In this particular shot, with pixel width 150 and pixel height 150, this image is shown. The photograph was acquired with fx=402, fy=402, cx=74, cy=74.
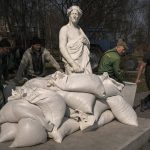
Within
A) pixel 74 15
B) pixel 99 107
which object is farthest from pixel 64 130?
pixel 74 15

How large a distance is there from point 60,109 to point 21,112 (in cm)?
50

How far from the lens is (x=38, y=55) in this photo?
6828 mm

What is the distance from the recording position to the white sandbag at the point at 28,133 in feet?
15.1

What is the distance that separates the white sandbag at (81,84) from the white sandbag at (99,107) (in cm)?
20

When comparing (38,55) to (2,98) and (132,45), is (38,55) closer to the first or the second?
(2,98)

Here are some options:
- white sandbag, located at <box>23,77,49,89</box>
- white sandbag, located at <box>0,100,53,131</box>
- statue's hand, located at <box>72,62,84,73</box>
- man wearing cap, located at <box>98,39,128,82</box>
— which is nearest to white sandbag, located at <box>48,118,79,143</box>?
white sandbag, located at <box>0,100,53,131</box>

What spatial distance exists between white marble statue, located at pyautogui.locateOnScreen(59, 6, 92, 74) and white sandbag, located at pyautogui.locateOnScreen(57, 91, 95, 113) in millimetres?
719

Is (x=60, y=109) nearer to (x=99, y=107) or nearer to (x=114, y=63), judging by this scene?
(x=99, y=107)

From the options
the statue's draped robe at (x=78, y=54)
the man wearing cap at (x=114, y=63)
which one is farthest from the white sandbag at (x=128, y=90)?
the statue's draped robe at (x=78, y=54)

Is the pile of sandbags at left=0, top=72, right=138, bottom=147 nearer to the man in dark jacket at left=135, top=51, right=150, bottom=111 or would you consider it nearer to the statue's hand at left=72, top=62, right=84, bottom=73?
the statue's hand at left=72, top=62, right=84, bottom=73

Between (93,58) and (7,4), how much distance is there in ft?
15.3

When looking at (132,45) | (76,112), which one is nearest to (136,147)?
(76,112)

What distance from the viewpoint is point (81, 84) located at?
Answer: 5.46 m

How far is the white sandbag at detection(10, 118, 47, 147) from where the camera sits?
4.61m
